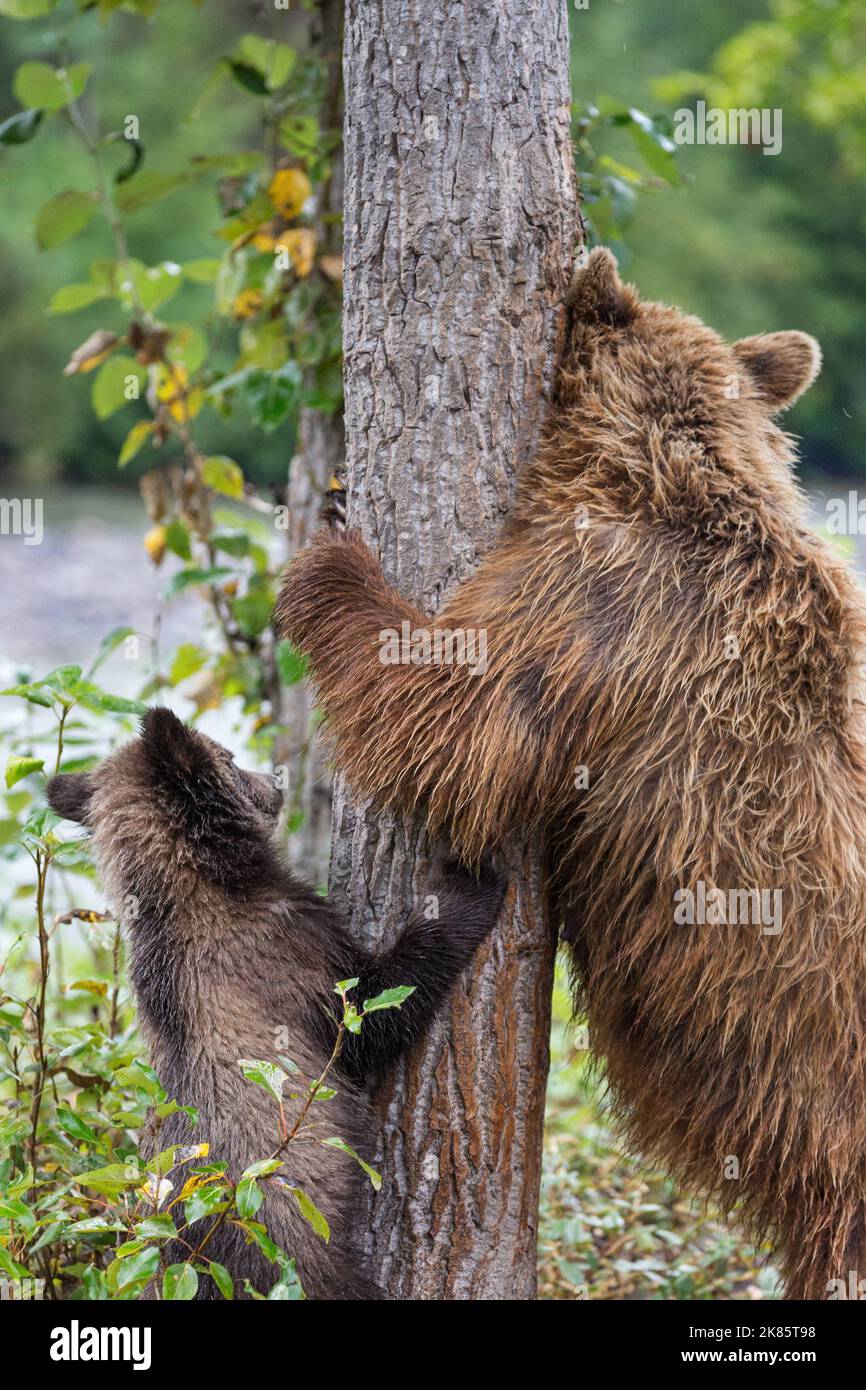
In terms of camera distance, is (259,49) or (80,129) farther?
(259,49)

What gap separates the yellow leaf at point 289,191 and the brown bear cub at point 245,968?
237 centimetres

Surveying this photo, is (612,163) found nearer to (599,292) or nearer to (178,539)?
(599,292)

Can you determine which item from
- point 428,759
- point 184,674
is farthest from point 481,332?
point 184,674

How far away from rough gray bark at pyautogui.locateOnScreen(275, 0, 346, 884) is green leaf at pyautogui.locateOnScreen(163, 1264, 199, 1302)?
2.30 metres

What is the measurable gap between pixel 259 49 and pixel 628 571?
326 cm

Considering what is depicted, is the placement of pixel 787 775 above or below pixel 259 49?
below

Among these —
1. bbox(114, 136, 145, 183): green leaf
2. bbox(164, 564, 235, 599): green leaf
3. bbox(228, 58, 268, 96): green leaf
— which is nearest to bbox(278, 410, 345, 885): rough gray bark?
bbox(164, 564, 235, 599): green leaf

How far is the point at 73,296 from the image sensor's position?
4.59 metres

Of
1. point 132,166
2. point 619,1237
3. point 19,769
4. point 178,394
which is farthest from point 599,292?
point 619,1237

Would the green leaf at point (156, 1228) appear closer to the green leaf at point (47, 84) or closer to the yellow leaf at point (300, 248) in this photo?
the yellow leaf at point (300, 248)

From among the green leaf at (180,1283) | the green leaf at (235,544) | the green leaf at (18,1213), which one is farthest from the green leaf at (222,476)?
the green leaf at (180,1283)
